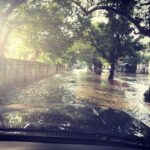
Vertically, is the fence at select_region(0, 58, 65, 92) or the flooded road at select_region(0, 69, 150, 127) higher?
the fence at select_region(0, 58, 65, 92)

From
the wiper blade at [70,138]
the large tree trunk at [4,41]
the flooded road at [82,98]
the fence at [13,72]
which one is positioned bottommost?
the flooded road at [82,98]

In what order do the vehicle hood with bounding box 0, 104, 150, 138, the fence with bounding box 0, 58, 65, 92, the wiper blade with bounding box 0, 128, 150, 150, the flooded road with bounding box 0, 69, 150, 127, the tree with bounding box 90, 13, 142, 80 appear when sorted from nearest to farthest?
the wiper blade with bounding box 0, 128, 150, 150 → the vehicle hood with bounding box 0, 104, 150, 138 → the flooded road with bounding box 0, 69, 150, 127 → the fence with bounding box 0, 58, 65, 92 → the tree with bounding box 90, 13, 142, 80

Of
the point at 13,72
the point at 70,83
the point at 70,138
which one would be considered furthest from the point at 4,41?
the point at 70,138

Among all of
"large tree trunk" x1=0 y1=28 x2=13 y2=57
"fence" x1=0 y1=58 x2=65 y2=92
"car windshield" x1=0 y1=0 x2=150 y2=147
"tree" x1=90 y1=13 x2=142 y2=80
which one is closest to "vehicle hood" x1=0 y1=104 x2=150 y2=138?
"car windshield" x1=0 y1=0 x2=150 y2=147

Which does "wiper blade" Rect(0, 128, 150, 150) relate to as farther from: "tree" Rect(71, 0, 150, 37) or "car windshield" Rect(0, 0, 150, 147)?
"tree" Rect(71, 0, 150, 37)

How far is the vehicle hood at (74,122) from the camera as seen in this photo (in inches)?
103

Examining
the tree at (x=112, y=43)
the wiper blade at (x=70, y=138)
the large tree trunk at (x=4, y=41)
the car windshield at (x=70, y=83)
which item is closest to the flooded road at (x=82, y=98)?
the car windshield at (x=70, y=83)

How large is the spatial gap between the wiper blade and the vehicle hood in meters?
0.08

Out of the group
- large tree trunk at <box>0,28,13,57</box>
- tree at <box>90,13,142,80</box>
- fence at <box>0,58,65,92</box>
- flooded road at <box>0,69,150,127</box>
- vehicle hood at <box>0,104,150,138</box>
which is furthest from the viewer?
tree at <box>90,13,142,80</box>

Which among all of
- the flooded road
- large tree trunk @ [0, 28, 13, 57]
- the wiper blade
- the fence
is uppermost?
large tree trunk @ [0, 28, 13, 57]

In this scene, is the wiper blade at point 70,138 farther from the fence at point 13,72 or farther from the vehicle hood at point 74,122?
the fence at point 13,72

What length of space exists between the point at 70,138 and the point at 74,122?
0.45 m

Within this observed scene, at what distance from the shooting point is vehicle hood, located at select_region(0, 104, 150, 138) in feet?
8.59

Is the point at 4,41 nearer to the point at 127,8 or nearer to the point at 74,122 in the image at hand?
the point at 127,8
